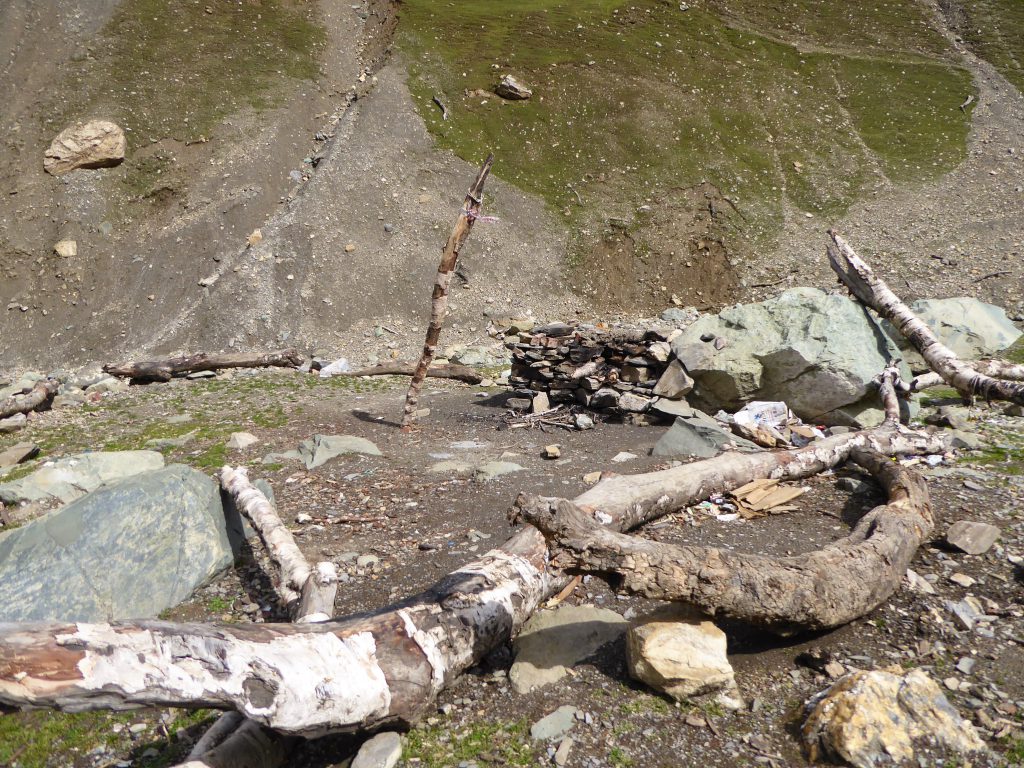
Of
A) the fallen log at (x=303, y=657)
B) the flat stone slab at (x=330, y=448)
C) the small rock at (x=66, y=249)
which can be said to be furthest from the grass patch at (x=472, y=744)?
the small rock at (x=66, y=249)

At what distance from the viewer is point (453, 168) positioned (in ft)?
97.0

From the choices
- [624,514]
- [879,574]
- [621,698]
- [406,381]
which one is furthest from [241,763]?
[406,381]

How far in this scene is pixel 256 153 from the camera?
2830 cm

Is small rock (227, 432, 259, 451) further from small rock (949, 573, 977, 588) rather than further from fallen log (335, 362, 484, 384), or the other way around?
small rock (949, 573, 977, 588)

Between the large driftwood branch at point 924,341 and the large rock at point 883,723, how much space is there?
271 inches

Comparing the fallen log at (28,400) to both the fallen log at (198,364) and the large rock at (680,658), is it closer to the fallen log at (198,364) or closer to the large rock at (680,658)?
the fallen log at (198,364)

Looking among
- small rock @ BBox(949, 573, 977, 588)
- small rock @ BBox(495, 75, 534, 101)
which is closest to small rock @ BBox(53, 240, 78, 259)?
small rock @ BBox(495, 75, 534, 101)

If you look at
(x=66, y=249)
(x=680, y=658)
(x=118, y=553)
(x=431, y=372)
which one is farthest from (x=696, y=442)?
(x=66, y=249)

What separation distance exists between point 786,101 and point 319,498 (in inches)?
1402

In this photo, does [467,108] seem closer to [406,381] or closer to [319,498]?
[406,381]

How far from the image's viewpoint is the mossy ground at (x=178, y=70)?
2817 cm

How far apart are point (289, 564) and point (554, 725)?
9.17 feet

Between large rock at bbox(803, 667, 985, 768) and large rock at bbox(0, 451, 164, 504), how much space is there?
843cm

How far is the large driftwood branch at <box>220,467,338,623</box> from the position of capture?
5.24 meters
